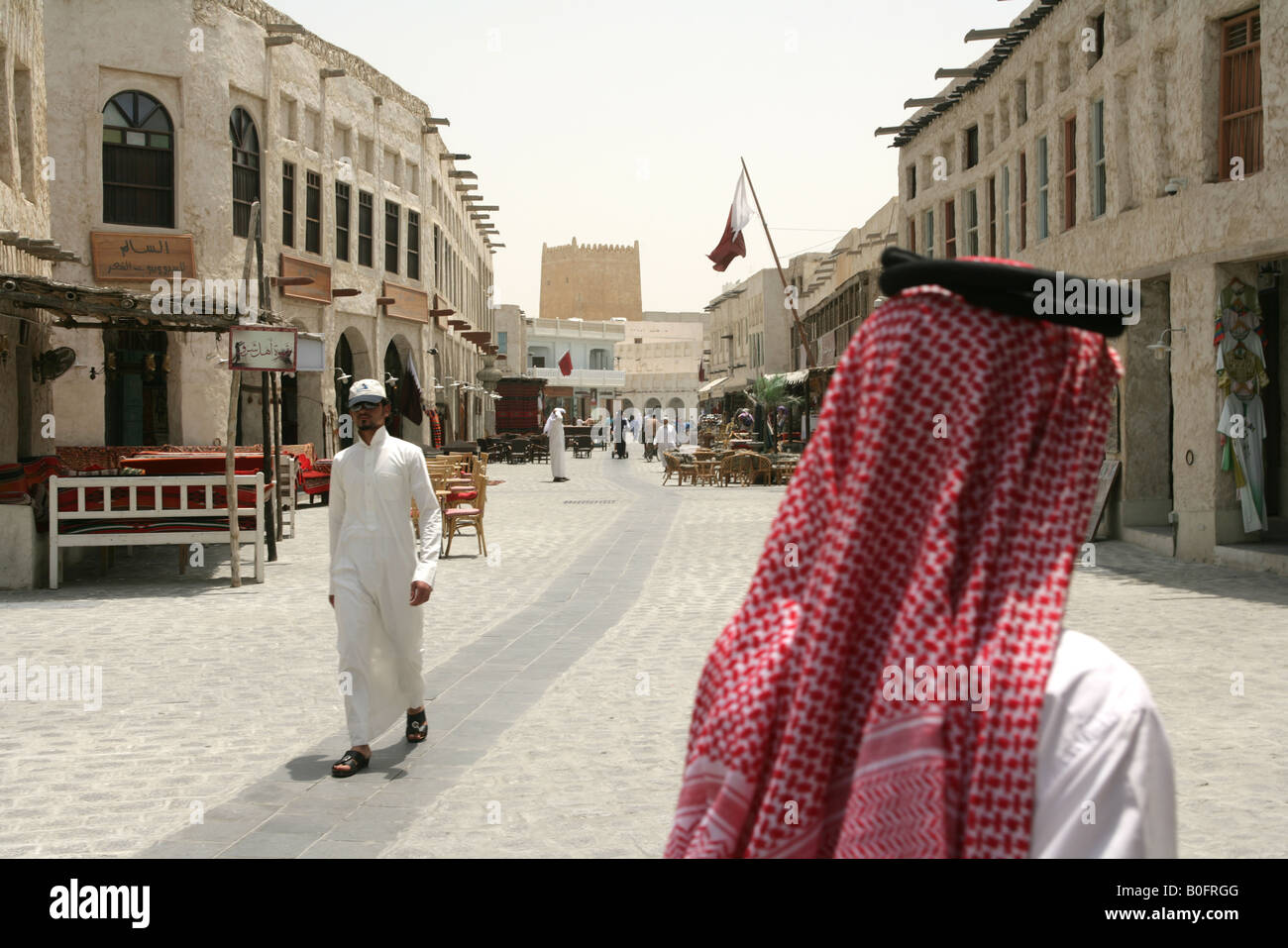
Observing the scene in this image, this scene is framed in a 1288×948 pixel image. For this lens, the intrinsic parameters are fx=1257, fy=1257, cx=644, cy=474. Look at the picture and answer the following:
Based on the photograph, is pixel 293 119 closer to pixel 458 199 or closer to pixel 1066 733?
pixel 458 199

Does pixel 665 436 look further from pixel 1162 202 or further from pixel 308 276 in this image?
pixel 1162 202

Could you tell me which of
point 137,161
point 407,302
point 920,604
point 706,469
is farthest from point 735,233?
point 920,604

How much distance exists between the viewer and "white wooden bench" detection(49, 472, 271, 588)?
12195mm

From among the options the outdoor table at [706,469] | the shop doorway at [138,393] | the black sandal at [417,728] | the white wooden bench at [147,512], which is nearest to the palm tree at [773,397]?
the outdoor table at [706,469]

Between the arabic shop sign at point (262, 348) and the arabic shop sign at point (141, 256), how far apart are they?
11.7 m

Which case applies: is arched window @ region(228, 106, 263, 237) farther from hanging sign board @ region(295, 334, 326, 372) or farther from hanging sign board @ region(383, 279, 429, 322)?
hanging sign board @ region(383, 279, 429, 322)

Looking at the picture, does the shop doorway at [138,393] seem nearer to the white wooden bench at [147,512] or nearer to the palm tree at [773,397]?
the white wooden bench at [147,512]

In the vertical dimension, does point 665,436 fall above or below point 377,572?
above

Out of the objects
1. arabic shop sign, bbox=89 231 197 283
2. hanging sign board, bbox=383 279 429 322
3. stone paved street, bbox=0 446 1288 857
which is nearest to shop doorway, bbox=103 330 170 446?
arabic shop sign, bbox=89 231 197 283

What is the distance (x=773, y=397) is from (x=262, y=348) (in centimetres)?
2849

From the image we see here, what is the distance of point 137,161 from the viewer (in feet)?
77.3

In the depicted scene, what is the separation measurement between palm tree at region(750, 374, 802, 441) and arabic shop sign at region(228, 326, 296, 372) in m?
26.6
